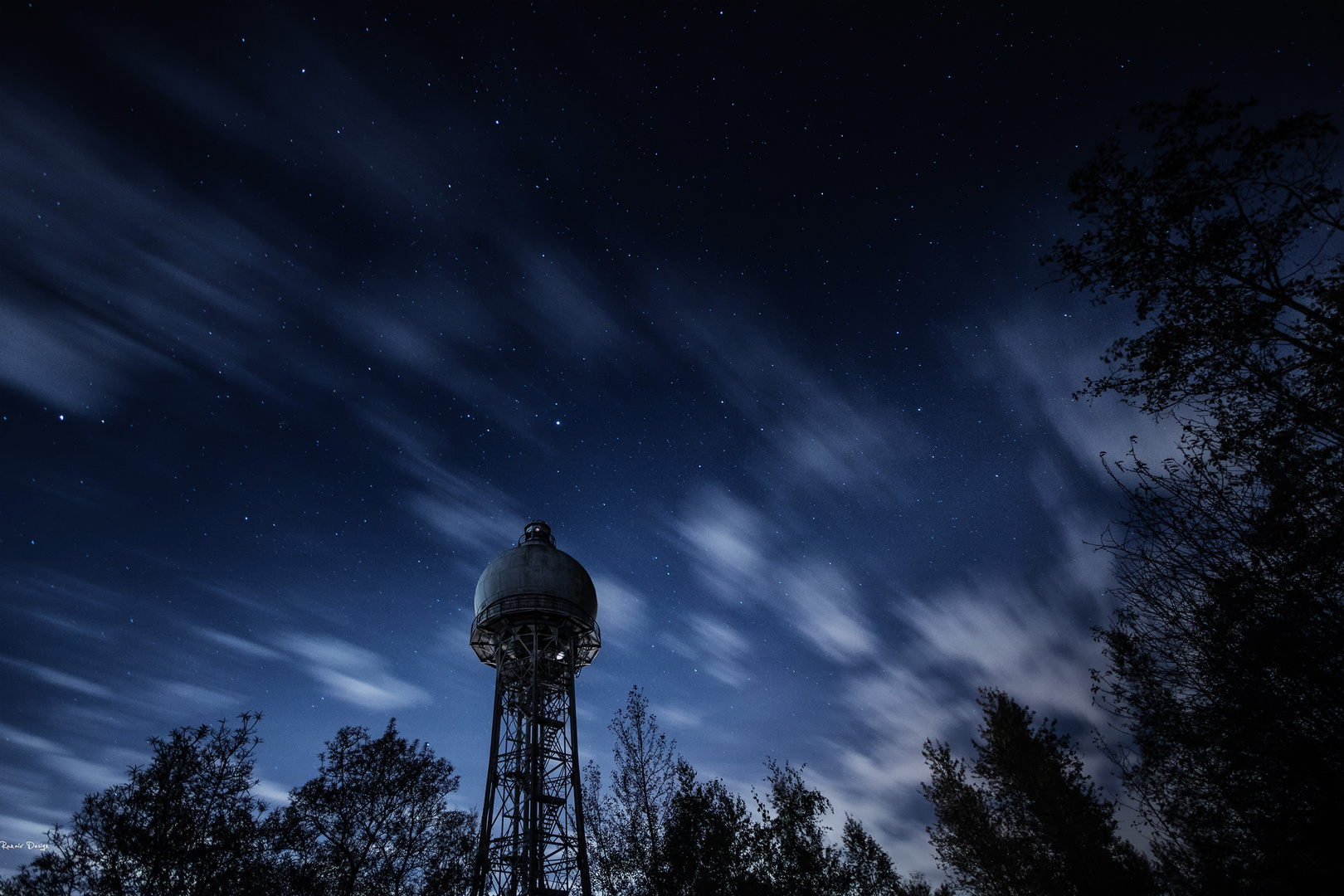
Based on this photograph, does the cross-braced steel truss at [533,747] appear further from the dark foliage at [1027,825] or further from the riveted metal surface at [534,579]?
the dark foliage at [1027,825]

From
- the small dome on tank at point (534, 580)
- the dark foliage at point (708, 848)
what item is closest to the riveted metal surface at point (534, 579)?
the small dome on tank at point (534, 580)

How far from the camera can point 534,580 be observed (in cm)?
2692

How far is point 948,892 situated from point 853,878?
10.9 meters

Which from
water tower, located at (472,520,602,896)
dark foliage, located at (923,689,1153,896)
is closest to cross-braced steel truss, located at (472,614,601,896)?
water tower, located at (472,520,602,896)

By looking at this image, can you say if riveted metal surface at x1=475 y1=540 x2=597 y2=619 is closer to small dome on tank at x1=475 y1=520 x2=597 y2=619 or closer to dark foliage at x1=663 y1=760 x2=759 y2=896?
small dome on tank at x1=475 y1=520 x2=597 y2=619

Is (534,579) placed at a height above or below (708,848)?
above

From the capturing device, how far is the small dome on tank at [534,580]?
26.7 metres

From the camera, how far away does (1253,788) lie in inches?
283

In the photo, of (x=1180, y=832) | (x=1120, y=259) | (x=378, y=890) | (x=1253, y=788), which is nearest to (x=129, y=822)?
(x=378, y=890)

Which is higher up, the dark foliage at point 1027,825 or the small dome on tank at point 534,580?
the small dome on tank at point 534,580

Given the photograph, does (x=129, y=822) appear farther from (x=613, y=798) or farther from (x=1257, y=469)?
(x=1257, y=469)

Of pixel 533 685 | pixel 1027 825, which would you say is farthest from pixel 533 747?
pixel 1027 825

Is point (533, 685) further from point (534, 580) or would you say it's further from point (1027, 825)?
point (1027, 825)

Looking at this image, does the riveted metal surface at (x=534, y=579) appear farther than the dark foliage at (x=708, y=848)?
Yes
